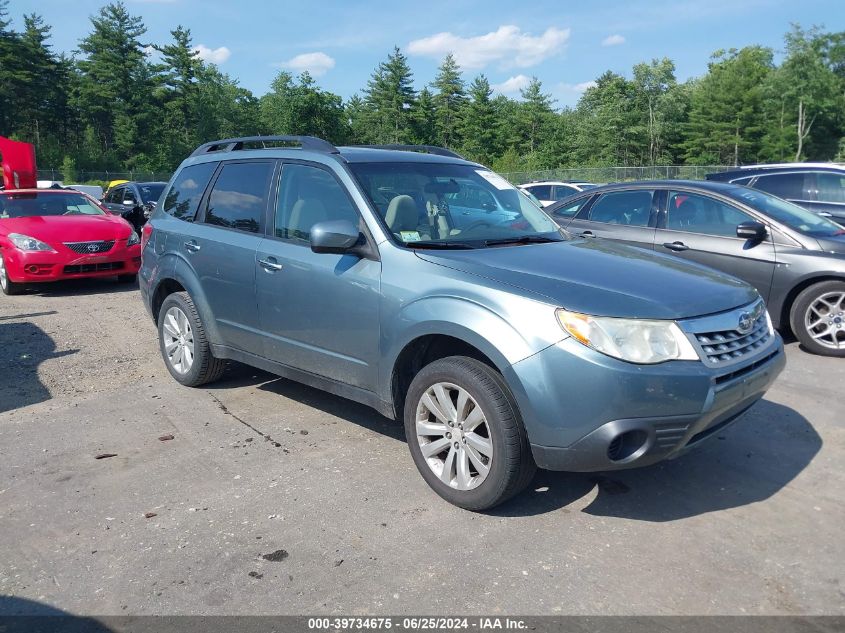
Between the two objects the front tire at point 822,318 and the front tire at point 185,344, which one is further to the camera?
the front tire at point 822,318

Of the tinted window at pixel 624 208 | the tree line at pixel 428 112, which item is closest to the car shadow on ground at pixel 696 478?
the tinted window at pixel 624 208

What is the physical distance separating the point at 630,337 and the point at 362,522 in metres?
1.62

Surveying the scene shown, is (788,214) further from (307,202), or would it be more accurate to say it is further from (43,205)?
(43,205)

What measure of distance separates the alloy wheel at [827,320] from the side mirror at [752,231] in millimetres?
793

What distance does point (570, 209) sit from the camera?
8.58 metres

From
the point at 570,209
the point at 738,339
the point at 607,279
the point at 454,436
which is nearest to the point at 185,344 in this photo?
the point at 454,436

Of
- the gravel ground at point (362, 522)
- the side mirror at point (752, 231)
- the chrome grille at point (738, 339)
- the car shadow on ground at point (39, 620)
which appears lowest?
the car shadow on ground at point (39, 620)

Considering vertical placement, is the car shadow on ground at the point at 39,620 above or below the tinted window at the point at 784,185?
below

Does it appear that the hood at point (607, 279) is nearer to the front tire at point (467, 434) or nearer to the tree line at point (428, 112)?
the front tire at point (467, 434)

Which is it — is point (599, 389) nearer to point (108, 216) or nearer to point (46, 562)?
point (46, 562)

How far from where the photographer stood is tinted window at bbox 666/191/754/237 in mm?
7125

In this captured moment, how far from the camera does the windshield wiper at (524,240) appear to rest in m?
4.20

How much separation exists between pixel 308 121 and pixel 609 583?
227 ft

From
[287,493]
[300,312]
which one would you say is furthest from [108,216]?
[287,493]
